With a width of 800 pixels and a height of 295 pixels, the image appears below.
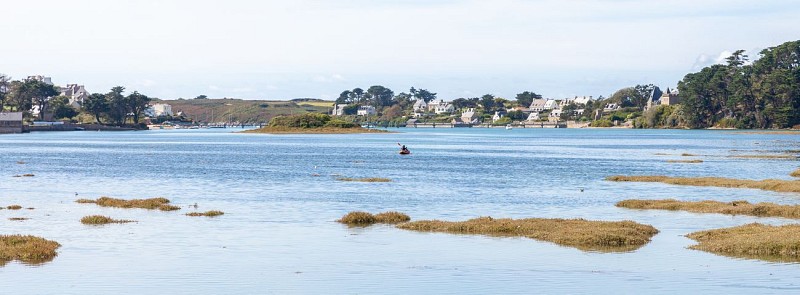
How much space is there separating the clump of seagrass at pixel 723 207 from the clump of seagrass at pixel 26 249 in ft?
115

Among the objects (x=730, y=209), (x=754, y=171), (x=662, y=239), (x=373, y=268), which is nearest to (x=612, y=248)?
(x=662, y=239)

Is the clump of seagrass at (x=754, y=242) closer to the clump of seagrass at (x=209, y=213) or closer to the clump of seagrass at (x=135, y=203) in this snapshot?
the clump of seagrass at (x=209, y=213)

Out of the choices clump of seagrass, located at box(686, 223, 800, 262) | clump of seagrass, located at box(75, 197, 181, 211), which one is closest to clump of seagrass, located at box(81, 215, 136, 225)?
clump of seagrass, located at box(75, 197, 181, 211)

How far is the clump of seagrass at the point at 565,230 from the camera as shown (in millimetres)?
43406

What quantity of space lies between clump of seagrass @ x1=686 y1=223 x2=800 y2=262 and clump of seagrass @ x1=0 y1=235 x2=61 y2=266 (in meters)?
26.7

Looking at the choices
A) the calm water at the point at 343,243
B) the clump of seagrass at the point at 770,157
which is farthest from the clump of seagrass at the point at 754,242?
the clump of seagrass at the point at 770,157

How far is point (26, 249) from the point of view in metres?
39.4

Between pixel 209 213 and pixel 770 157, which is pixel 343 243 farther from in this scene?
pixel 770 157

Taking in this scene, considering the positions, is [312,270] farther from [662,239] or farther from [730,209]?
[730,209]

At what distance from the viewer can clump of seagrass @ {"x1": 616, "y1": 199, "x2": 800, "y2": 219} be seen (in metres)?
54.8

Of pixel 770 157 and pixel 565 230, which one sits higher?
pixel 565 230

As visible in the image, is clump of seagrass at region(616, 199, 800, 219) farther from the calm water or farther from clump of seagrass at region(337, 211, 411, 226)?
clump of seagrass at region(337, 211, 411, 226)

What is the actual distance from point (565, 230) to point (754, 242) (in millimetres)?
8812

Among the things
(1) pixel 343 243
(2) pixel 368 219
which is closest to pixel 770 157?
(2) pixel 368 219
